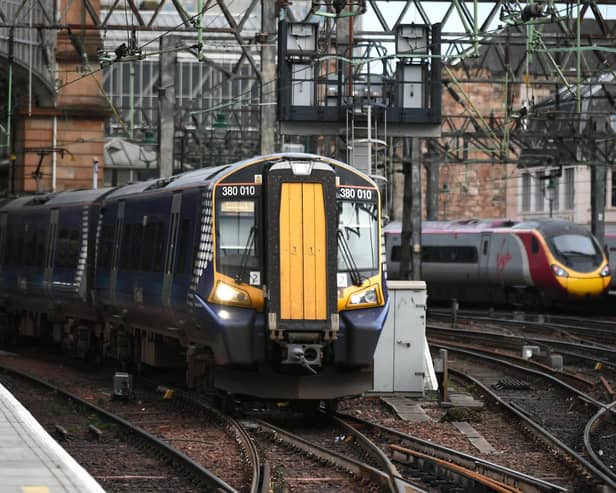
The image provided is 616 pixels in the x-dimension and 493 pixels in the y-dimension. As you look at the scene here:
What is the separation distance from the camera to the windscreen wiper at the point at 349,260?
1546 cm

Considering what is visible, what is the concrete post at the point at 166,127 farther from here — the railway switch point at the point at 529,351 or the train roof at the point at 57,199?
the railway switch point at the point at 529,351

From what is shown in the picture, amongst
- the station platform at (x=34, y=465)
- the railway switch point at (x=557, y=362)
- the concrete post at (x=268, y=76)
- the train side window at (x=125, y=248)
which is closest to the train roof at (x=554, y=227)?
the concrete post at (x=268, y=76)

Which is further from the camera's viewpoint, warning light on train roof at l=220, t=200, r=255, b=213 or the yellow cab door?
warning light on train roof at l=220, t=200, r=255, b=213

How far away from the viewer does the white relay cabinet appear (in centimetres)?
1831

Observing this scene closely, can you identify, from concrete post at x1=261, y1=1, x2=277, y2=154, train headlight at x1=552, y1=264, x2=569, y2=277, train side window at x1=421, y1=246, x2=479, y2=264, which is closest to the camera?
concrete post at x1=261, y1=1, x2=277, y2=154

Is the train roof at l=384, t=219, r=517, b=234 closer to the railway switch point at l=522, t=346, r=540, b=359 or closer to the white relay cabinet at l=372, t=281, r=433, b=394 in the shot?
the railway switch point at l=522, t=346, r=540, b=359

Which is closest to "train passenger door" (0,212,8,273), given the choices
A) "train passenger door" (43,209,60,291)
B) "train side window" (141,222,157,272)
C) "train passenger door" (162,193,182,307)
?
"train passenger door" (43,209,60,291)

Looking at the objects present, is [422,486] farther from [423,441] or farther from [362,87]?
[362,87]

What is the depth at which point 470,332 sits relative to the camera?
3197 centimetres

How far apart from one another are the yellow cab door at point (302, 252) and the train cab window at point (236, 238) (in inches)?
19.3

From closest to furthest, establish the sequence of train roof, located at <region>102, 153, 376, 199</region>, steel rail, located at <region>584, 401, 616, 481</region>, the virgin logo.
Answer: steel rail, located at <region>584, 401, 616, 481</region>
train roof, located at <region>102, 153, 376, 199</region>
the virgin logo

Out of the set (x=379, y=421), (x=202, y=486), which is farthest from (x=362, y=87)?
(x=202, y=486)

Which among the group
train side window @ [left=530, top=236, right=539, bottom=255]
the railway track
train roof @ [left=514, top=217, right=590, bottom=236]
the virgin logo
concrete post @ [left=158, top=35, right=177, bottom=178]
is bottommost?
the railway track

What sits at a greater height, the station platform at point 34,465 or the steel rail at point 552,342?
the station platform at point 34,465
